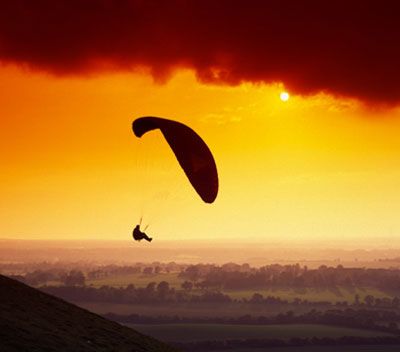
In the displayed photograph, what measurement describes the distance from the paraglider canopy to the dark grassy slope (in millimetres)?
12234

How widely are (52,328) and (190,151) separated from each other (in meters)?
15.7

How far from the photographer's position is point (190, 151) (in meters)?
45.3

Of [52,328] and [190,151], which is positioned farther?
[190,151]

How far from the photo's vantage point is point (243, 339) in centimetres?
19175

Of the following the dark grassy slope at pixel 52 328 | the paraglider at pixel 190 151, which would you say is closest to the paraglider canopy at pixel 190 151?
the paraglider at pixel 190 151

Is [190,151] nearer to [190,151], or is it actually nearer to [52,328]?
[190,151]

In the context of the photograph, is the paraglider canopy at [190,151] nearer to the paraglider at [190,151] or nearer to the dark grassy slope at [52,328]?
the paraglider at [190,151]

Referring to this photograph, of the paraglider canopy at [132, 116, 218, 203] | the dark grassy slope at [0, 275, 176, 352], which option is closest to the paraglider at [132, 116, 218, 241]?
the paraglider canopy at [132, 116, 218, 203]

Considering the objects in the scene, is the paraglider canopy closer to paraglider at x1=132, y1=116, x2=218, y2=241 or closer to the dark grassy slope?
paraglider at x1=132, y1=116, x2=218, y2=241

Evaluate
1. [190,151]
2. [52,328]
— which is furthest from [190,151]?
[52,328]

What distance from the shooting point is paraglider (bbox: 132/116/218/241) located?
45.0 meters

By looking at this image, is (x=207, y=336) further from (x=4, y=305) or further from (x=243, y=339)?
(x=4, y=305)

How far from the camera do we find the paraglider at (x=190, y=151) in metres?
45.0

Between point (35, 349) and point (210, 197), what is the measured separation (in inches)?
681
